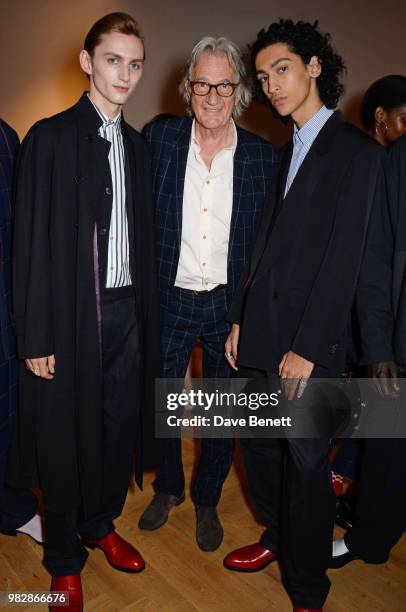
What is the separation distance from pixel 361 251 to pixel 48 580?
156 cm

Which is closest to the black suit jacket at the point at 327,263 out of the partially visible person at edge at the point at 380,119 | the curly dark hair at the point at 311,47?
the curly dark hair at the point at 311,47

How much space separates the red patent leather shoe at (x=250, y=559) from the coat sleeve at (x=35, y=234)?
41.8 inches

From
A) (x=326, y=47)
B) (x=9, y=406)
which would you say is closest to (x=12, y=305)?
(x=9, y=406)

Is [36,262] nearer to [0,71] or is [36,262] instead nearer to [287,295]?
[287,295]

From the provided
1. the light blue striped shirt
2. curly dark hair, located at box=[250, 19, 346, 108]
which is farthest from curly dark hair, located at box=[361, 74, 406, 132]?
the light blue striped shirt

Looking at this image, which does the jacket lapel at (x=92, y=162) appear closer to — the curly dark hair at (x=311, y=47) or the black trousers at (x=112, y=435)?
the black trousers at (x=112, y=435)

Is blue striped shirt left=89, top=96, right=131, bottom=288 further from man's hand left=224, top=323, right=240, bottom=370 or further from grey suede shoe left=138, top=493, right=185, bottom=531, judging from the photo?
grey suede shoe left=138, top=493, right=185, bottom=531

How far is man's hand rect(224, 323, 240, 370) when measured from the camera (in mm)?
1822

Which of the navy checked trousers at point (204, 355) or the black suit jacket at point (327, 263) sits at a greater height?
the black suit jacket at point (327, 263)

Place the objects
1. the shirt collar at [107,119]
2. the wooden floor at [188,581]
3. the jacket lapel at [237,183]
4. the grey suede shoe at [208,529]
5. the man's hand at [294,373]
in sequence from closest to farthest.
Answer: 1. the man's hand at [294,373]
2. the shirt collar at [107,119]
3. the wooden floor at [188,581]
4. the jacket lapel at [237,183]
5. the grey suede shoe at [208,529]

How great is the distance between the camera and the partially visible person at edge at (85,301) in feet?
4.86

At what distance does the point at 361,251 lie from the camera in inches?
54.4

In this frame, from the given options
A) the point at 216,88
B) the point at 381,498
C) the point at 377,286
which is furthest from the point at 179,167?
the point at 381,498

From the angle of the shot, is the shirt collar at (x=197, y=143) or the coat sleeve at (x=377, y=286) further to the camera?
the shirt collar at (x=197, y=143)
